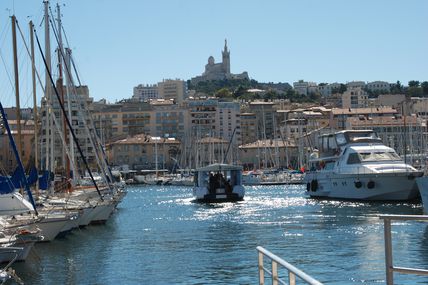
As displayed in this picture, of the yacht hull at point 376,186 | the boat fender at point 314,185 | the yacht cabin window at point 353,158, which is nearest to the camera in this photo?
the yacht hull at point 376,186

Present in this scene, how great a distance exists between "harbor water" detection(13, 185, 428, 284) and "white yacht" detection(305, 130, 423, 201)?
6478mm

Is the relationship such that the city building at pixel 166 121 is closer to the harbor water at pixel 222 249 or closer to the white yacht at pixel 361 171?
the white yacht at pixel 361 171

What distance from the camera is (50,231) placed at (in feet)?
103

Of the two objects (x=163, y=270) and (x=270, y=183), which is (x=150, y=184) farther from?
(x=163, y=270)

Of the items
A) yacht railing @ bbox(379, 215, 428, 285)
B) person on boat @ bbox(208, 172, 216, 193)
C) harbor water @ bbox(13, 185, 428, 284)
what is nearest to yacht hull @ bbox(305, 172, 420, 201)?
harbor water @ bbox(13, 185, 428, 284)

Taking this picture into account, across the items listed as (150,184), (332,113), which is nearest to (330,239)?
(150,184)

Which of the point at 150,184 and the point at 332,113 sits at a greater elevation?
the point at 332,113

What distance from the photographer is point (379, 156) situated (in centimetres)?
6125

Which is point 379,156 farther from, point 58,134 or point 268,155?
point 268,155

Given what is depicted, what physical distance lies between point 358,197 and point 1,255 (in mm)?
40455

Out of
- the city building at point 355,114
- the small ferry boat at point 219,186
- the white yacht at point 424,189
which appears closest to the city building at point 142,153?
the city building at point 355,114

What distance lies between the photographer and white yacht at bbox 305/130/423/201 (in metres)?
57.8

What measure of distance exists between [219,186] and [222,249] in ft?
112

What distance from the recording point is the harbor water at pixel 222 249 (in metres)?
23.9
